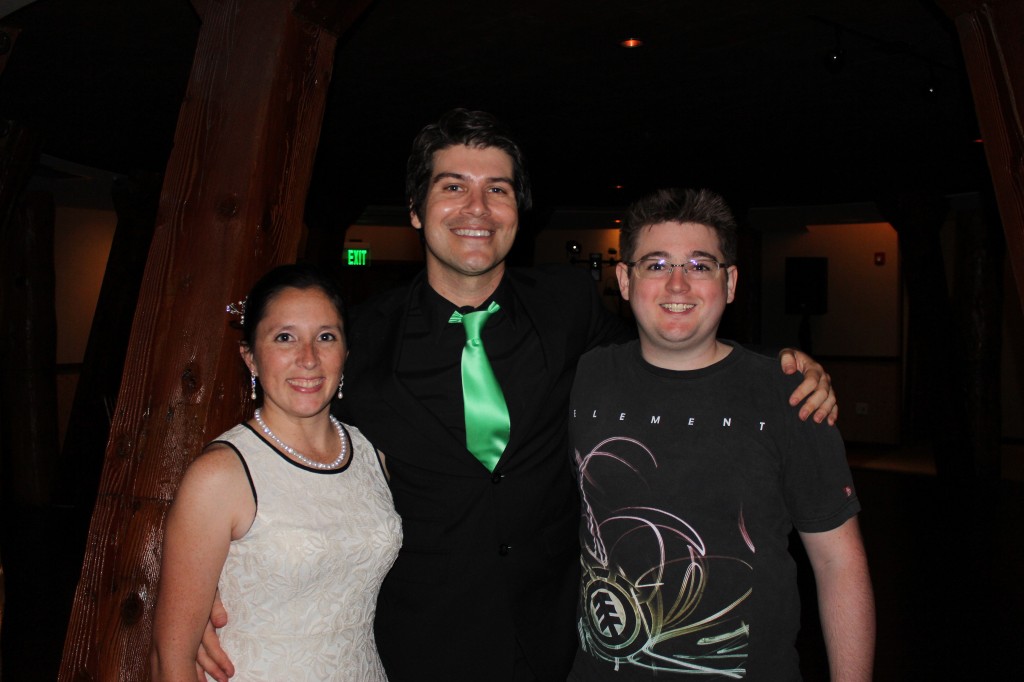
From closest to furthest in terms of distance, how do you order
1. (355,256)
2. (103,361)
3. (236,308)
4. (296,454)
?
(296,454)
(236,308)
(103,361)
(355,256)

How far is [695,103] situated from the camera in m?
5.76

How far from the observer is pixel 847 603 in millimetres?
1628

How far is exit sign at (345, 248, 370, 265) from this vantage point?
13.4m

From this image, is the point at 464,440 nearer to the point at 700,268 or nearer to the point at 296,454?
the point at 296,454

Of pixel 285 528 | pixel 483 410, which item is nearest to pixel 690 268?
pixel 483 410

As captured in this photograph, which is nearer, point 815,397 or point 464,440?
point 815,397

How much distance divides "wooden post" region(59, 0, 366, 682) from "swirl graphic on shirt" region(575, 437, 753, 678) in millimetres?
1125

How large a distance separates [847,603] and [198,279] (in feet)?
5.78

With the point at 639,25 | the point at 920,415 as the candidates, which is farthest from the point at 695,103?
the point at 920,415

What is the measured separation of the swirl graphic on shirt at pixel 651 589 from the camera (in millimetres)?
1617

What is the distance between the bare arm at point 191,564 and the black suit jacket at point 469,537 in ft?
1.44

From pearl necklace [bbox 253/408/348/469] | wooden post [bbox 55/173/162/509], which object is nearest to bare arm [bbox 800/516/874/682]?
pearl necklace [bbox 253/408/348/469]

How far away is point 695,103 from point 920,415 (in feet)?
25.2

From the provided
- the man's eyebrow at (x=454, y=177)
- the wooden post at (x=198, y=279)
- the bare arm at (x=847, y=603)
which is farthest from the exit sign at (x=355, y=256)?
the bare arm at (x=847, y=603)
